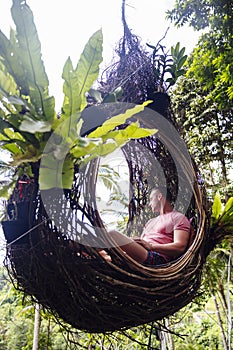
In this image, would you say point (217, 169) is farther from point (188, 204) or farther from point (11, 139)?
point (11, 139)

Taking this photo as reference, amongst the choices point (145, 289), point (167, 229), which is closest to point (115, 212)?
point (167, 229)

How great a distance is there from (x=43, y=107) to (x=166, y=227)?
2.32 ft

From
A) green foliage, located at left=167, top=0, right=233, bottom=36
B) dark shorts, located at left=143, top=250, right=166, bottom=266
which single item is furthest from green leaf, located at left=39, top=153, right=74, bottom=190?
green foliage, located at left=167, top=0, right=233, bottom=36

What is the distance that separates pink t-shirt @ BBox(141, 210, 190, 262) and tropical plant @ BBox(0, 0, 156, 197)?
547 millimetres

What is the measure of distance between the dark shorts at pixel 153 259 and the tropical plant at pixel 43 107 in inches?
16.7

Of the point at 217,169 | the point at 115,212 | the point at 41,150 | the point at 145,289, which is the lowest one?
the point at 145,289

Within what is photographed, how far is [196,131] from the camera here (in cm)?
292

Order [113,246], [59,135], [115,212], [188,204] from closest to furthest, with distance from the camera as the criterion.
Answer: [59,135], [113,246], [188,204], [115,212]

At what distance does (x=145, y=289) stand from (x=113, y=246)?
0.13m

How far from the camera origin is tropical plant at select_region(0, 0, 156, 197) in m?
0.59

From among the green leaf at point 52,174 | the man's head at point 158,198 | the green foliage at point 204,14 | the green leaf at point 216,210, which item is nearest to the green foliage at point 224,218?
the green leaf at point 216,210

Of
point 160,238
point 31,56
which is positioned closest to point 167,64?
point 160,238

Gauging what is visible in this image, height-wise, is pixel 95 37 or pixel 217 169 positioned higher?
pixel 217 169

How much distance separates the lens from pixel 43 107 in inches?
23.9
